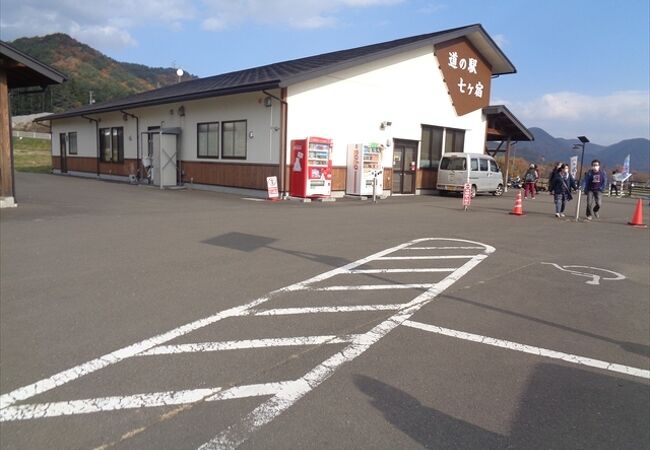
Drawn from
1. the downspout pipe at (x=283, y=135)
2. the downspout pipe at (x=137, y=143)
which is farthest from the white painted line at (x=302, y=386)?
the downspout pipe at (x=137, y=143)

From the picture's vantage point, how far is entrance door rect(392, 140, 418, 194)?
20312mm

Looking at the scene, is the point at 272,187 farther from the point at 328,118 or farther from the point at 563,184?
the point at 563,184

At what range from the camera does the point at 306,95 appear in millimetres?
16281

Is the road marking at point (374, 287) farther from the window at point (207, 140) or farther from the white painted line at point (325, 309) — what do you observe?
the window at point (207, 140)

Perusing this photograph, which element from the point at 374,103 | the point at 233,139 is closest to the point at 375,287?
the point at 233,139

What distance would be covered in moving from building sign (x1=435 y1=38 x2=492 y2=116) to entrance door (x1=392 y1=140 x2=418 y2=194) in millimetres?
3825

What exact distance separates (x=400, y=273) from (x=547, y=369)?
2910 mm

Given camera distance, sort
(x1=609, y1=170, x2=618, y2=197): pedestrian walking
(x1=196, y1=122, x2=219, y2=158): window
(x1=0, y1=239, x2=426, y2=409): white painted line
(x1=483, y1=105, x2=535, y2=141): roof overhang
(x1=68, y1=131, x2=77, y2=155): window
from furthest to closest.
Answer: (x1=609, y1=170, x2=618, y2=197): pedestrian walking < (x1=68, y1=131, x2=77, y2=155): window < (x1=483, y1=105, x2=535, y2=141): roof overhang < (x1=196, y1=122, x2=219, y2=158): window < (x1=0, y1=239, x2=426, y2=409): white painted line

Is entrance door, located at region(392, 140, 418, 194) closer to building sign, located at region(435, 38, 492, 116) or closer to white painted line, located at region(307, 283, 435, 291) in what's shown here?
building sign, located at region(435, 38, 492, 116)

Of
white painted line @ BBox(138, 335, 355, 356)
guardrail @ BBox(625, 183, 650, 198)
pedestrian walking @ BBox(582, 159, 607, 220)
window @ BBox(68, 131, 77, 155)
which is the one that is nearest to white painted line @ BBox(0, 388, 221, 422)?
white painted line @ BBox(138, 335, 355, 356)

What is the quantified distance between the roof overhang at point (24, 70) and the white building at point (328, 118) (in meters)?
5.72

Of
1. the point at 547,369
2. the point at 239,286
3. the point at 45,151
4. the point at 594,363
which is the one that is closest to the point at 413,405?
the point at 547,369

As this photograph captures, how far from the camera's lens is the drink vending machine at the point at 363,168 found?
56.7 ft

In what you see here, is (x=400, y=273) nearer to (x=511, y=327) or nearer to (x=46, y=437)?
(x=511, y=327)
